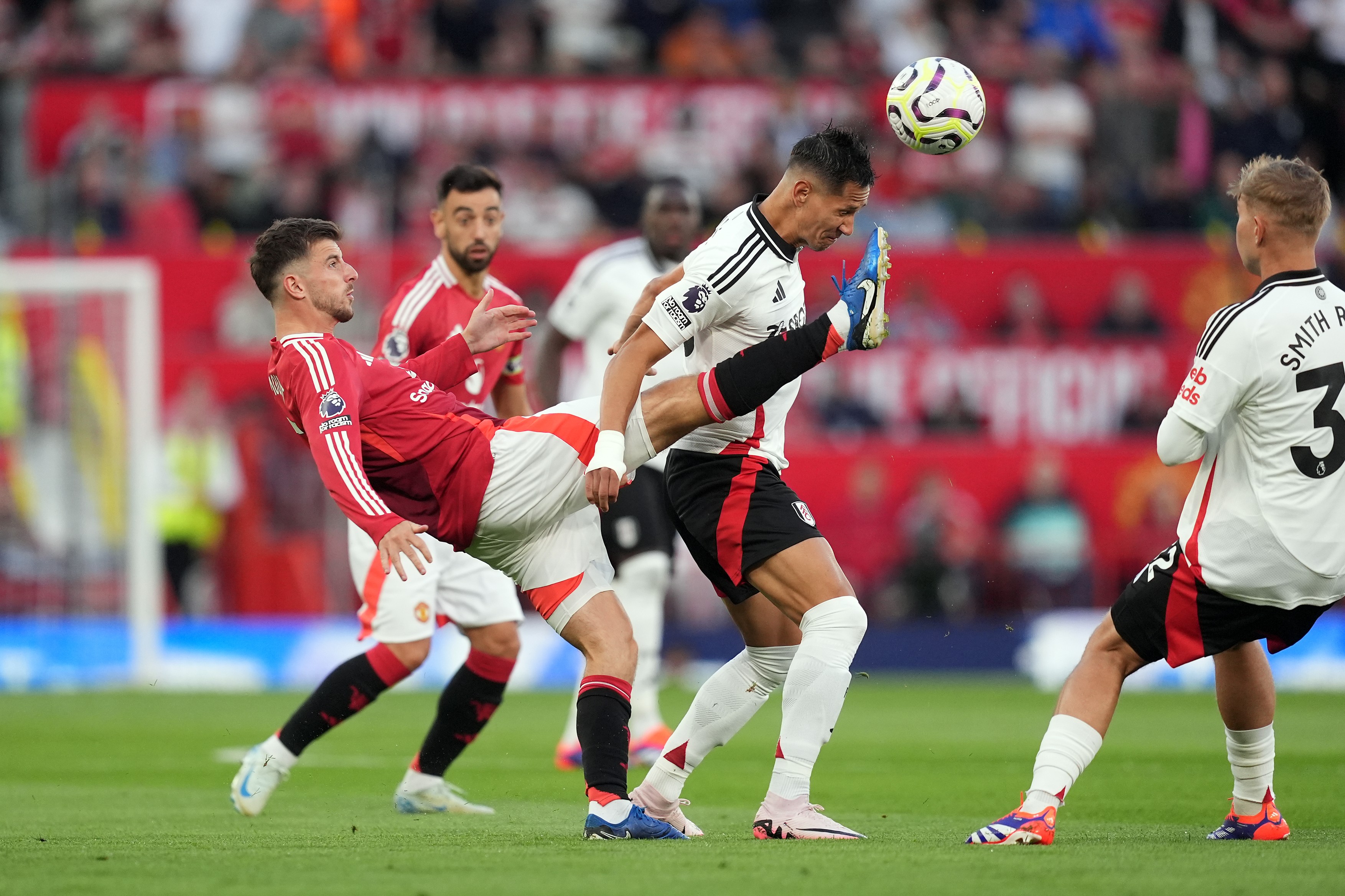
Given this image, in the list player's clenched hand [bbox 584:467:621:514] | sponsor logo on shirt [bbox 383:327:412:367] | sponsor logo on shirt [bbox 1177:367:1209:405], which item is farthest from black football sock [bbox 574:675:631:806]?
sponsor logo on shirt [bbox 383:327:412:367]

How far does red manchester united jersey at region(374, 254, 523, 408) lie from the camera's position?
741cm

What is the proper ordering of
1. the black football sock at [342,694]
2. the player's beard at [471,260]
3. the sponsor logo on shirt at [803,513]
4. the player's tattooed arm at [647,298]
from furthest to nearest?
the player's beard at [471,260], the black football sock at [342,694], the player's tattooed arm at [647,298], the sponsor logo on shirt at [803,513]

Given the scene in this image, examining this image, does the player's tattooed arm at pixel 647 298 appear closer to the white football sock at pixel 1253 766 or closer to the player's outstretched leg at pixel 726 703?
the player's outstretched leg at pixel 726 703

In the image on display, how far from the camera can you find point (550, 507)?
582 cm

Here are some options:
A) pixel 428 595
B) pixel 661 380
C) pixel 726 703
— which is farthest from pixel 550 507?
pixel 661 380

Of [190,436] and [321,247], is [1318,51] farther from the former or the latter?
[321,247]

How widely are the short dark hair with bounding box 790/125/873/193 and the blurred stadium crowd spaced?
11.1m

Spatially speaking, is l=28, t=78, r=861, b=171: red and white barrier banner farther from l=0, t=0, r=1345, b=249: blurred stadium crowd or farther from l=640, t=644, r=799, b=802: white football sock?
l=640, t=644, r=799, b=802: white football sock

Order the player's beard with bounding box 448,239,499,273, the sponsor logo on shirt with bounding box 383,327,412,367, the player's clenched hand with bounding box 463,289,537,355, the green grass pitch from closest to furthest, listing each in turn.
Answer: the green grass pitch < the player's clenched hand with bounding box 463,289,537,355 < the sponsor logo on shirt with bounding box 383,327,412,367 < the player's beard with bounding box 448,239,499,273

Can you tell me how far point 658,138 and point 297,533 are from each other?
6511 mm

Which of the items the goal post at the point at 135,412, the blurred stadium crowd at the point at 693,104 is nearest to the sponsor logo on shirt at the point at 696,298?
the goal post at the point at 135,412

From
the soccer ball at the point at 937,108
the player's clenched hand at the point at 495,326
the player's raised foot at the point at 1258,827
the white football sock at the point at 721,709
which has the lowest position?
the player's raised foot at the point at 1258,827

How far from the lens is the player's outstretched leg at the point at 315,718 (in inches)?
270

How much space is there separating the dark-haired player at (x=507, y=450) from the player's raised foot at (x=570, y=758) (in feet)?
10.1
